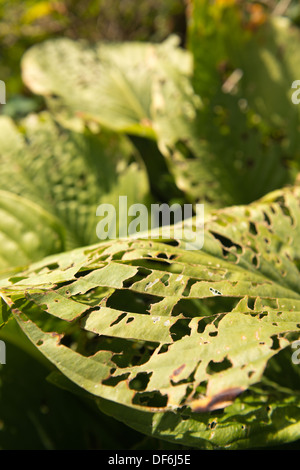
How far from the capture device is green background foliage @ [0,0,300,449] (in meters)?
0.53

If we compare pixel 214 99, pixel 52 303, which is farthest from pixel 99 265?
pixel 214 99

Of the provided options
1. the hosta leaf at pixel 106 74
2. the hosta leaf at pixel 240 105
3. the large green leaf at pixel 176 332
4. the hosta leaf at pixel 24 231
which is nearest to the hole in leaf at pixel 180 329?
the large green leaf at pixel 176 332

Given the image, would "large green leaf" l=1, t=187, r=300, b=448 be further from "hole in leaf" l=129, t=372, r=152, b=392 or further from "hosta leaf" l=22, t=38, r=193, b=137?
"hosta leaf" l=22, t=38, r=193, b=137

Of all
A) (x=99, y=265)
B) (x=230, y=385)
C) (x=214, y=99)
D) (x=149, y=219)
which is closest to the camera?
(x=230, y=385)

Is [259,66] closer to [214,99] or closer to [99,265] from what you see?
[214,99]

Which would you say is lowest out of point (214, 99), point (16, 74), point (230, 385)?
point (230, 385)

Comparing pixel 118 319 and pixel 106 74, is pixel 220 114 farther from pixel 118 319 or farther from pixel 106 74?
pixel 118 319

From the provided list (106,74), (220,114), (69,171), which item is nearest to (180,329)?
(69,171)

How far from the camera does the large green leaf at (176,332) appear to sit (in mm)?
499

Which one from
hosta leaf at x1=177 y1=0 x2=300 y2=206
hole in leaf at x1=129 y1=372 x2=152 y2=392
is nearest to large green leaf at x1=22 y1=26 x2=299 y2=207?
hosta leaf at x1=177 y1=0 x2=300 y2=206

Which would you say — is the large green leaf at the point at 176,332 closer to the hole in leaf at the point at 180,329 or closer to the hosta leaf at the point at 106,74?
the hole in leaf at the point at 180,329

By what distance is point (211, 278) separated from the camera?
1.96 feet

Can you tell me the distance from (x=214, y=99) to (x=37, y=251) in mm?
596

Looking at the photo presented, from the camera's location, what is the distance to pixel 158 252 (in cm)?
60
